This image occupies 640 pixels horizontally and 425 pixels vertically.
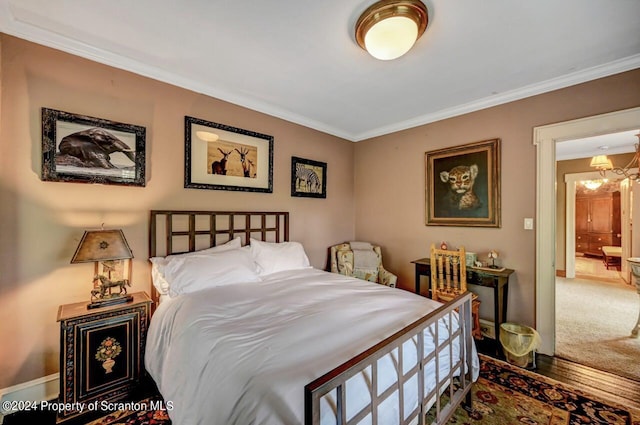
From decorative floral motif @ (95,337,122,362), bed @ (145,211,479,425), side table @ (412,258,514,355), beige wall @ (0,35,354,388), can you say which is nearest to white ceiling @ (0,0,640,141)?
beige wall @ (0,35,354,388)

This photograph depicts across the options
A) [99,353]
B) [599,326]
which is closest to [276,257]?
[99,353]

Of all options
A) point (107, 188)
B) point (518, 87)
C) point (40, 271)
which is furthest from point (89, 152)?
point (518, 87)

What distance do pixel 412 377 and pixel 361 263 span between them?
2494 mm

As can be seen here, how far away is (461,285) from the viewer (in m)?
2.83

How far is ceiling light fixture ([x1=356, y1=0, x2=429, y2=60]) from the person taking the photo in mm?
1643

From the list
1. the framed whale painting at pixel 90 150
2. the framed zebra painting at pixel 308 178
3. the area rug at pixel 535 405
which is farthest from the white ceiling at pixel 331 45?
Result: the area rug at pixel 535 405

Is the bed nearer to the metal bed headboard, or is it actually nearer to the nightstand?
the metal bed headboard

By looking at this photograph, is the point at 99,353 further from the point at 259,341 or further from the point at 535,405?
the point at 535,405

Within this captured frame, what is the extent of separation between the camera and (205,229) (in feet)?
9.16

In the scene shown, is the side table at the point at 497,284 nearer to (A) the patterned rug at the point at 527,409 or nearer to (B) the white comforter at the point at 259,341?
(A) the patterned rug at the point at 527,409

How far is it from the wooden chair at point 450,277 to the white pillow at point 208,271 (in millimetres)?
1986

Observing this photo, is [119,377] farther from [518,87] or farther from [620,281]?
[620,281]

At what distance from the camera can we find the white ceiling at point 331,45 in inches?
68.6

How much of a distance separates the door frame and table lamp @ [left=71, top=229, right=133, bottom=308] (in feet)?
12.4
